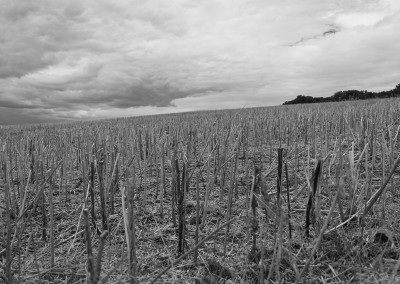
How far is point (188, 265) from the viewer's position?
165 centimetres

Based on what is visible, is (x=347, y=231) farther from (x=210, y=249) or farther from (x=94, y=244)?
(x=94, y=244)

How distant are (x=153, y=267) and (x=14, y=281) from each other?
0.65 metres

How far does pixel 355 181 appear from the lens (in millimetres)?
1941

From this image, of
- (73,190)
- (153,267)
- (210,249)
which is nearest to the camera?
(153,267)

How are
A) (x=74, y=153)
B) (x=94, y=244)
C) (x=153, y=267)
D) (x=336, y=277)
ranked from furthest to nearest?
(x=74, y=153), (x=94, y=244), (x=153, y=267), (x=336, y=277)

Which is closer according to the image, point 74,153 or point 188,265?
point 188,265

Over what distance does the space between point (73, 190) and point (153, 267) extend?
1.78 metres

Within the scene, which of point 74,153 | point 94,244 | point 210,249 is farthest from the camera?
point 74,153

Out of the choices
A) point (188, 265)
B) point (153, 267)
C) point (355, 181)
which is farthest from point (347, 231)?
point (153, 267)

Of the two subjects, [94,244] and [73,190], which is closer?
[94,244]

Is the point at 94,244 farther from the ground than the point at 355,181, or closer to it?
closer to it

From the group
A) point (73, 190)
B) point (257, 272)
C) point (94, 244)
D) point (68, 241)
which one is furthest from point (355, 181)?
point (73, 190)

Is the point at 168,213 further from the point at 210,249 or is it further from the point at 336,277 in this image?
the point at 336,277

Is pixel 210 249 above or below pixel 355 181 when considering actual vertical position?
below
